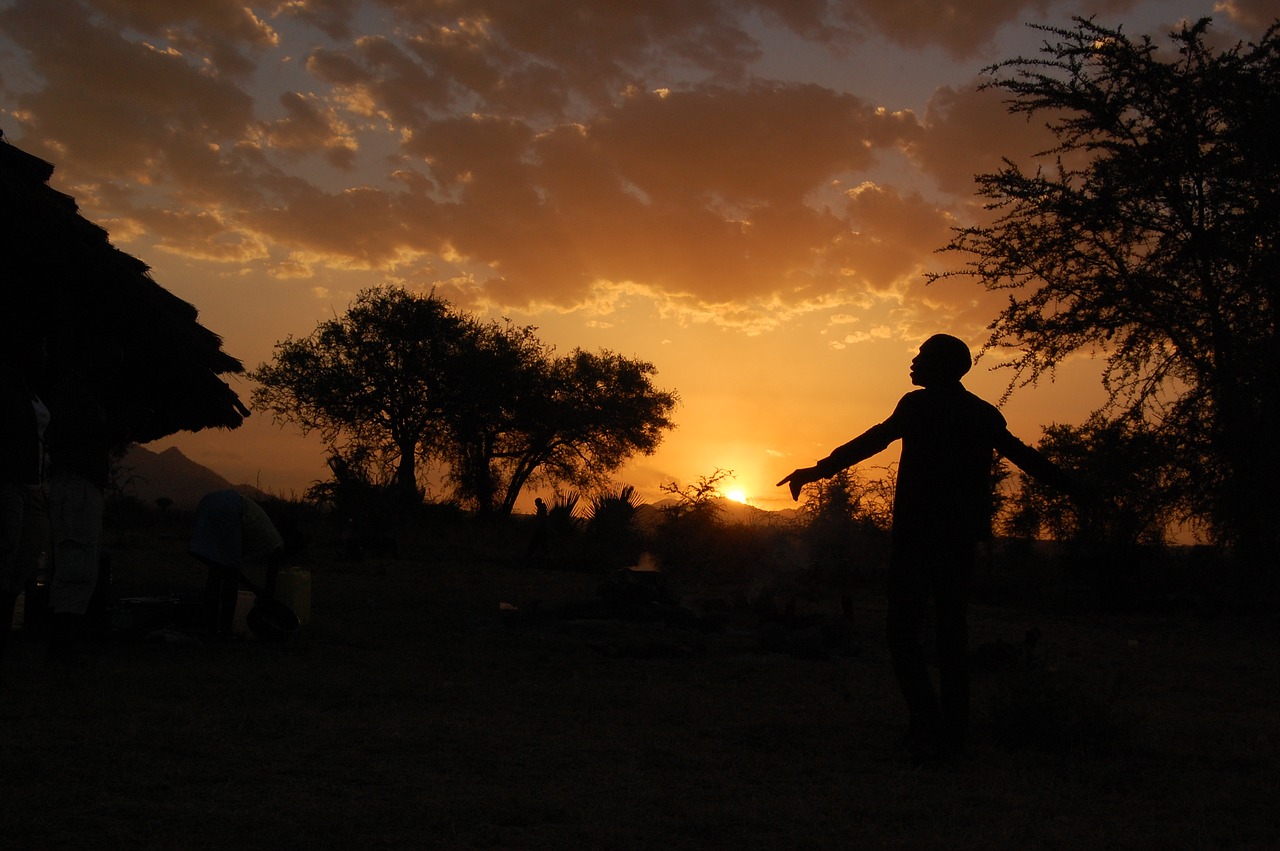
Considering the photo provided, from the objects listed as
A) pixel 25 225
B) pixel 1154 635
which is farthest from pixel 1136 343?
pixel 25 225

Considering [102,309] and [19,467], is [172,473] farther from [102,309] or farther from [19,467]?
[19,467]

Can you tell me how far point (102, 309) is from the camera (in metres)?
10.2

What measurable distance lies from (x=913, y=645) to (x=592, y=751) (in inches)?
59.7

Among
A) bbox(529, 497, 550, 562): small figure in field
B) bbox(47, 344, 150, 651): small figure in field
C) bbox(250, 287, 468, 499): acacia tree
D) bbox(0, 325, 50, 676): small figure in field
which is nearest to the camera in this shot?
bbox(0, 325, 50, 676): small figure in field

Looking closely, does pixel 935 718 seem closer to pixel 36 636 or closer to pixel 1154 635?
pixel 36 636

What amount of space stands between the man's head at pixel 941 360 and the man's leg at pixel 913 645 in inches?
31.7

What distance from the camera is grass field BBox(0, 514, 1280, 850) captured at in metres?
3.50

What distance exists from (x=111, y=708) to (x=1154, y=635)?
10557 millimetres

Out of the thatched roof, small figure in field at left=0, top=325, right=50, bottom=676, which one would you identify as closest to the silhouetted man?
small figure in field at left=0, top=325, right=50, bottom=676

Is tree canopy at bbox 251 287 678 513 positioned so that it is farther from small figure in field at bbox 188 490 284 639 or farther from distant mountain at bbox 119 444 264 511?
distant mountain at bbox 119 444 264 511

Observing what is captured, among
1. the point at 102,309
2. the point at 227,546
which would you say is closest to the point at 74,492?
the point at 227,546

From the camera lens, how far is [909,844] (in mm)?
3412

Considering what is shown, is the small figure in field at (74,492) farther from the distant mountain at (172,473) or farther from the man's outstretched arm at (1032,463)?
the distant mountain at (172,473)

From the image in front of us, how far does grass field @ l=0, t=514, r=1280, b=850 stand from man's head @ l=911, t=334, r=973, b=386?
5.24 ft
